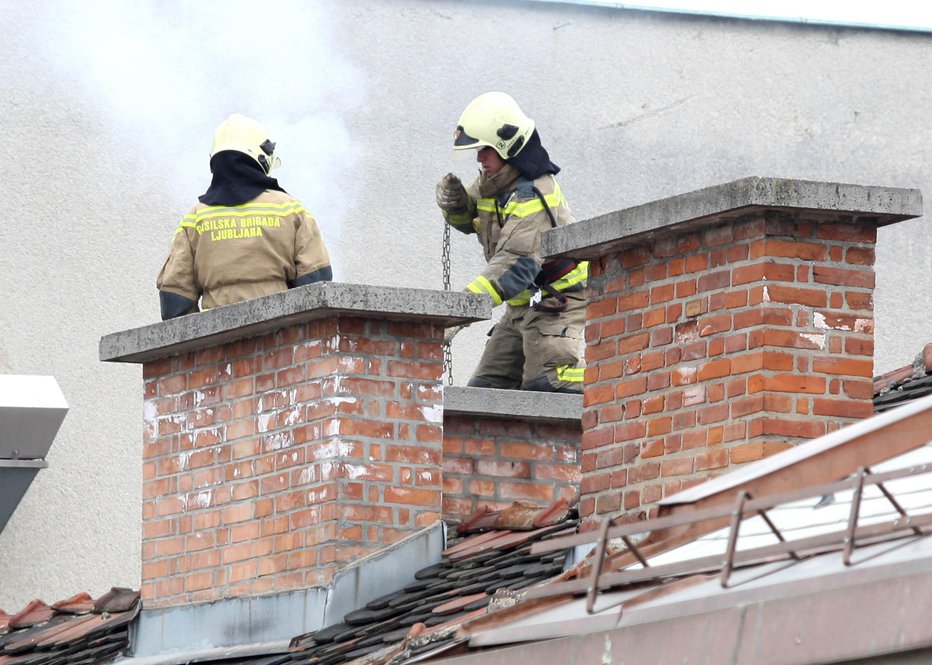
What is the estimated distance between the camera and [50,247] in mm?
15359

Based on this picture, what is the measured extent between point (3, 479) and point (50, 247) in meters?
1.85

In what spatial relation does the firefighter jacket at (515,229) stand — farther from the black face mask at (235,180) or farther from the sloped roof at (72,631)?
the sloped roof at (72,631)

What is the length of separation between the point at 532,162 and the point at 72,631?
2560mm

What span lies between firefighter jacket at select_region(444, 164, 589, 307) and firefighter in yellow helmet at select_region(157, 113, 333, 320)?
65 centimetres

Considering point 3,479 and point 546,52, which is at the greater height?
point 546,52

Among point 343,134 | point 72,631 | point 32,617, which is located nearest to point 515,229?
point 72,631

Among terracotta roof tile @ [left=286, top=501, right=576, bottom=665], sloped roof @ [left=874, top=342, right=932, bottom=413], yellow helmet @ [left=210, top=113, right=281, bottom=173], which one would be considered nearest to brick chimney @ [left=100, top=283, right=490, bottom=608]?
terracotta roof tile @ [left=286, top=501, right=576, bottom=665]

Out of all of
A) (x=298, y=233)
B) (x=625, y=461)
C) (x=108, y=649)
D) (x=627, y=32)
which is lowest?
(x=108, y=649)

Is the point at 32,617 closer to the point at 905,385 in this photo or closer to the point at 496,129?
the point at 496,129

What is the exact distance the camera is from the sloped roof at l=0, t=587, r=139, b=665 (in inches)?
381

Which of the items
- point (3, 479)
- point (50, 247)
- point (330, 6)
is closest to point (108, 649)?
point (3, 479)

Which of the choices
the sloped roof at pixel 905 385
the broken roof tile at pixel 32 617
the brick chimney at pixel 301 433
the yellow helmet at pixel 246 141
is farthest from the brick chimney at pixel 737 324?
the broken roof tile at pixel 32 617

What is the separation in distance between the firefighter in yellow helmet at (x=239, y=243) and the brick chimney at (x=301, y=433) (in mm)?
599

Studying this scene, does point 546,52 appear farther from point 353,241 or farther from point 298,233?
point 298,233
